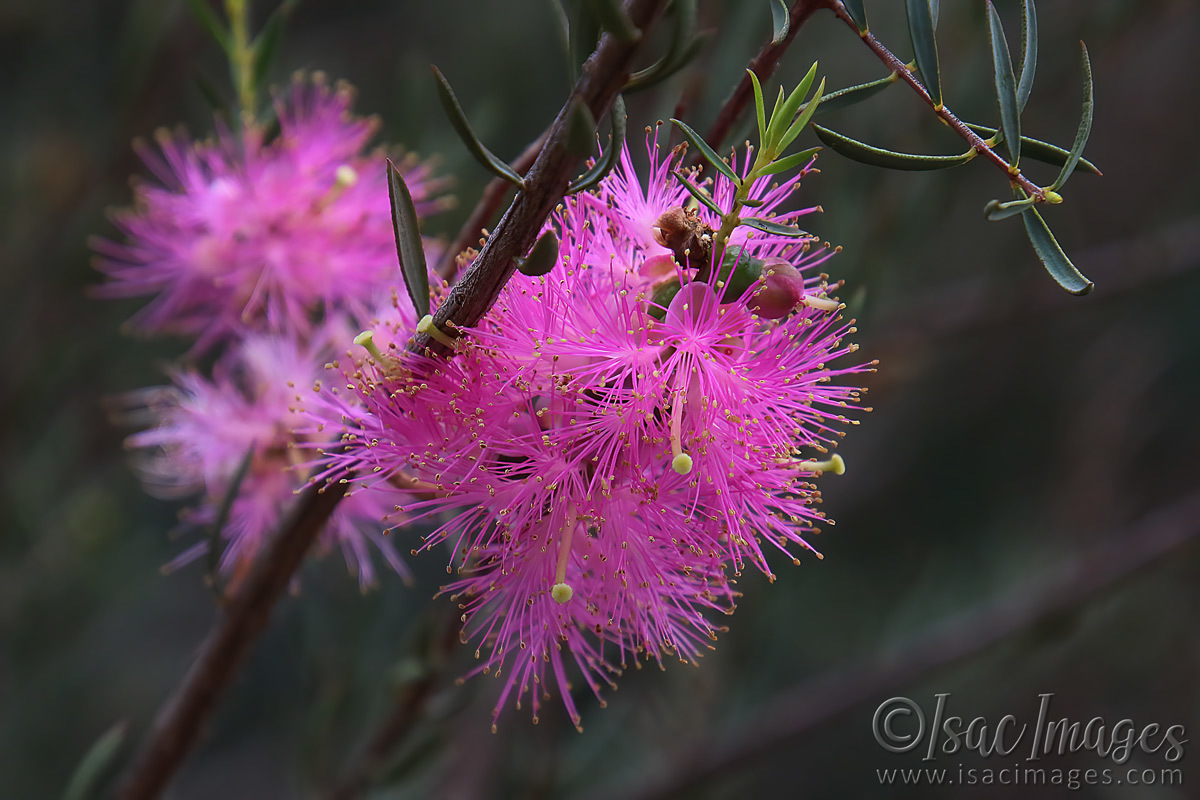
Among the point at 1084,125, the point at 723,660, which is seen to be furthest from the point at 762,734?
the point at 1084,125

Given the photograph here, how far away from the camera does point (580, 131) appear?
590 millimetres

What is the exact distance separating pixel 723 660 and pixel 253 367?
1.12 m

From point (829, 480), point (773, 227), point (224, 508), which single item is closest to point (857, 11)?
point (773, 227)

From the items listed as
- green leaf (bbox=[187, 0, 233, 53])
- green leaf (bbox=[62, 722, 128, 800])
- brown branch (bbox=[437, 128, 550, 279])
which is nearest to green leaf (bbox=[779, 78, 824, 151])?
brown branch (bbox=[437, 128, 550, 279])

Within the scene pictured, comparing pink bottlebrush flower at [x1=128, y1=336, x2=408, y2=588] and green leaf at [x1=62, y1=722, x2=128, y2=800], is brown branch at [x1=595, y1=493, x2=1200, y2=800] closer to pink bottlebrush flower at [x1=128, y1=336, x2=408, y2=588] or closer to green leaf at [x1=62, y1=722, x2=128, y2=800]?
pink bottlebrush flower at [x1=128, y1=336, x2=408, y2=588]

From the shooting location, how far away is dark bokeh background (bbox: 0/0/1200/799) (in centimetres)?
167

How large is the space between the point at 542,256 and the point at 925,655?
5.13ft

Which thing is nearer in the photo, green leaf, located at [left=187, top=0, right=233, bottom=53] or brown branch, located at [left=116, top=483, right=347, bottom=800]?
brown branch, located at [left=116, top=483, right=347, bottom=800]

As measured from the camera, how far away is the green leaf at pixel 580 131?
581 mm

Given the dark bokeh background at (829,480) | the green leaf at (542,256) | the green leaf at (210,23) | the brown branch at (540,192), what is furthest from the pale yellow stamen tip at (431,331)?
the green leaf at (210,23)

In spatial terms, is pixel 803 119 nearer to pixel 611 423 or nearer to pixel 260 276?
pixel 611 423

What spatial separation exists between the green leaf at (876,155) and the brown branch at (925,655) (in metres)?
1.42

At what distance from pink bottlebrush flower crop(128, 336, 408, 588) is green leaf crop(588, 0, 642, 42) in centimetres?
71

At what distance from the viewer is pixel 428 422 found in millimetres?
811
